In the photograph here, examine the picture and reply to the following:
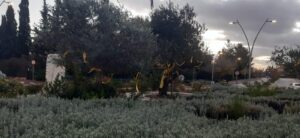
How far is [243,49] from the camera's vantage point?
3206 inches

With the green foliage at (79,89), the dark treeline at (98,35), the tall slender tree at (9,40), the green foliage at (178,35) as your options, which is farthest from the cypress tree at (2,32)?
the green foliage at (79,89)

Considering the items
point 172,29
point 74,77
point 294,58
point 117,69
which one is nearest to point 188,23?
point 172,29

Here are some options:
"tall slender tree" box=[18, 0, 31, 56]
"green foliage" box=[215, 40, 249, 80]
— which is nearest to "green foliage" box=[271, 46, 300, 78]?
"green foliage" box=[215, 40, 249, 80]

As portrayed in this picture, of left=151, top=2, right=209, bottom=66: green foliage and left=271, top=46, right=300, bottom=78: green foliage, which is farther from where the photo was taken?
left=271, top=46, right=300, bottom=78: green foliage

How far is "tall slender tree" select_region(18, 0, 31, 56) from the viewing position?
61094 millimetres

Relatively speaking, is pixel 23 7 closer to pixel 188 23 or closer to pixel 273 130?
pixel 188 23

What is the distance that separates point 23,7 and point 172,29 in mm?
45790

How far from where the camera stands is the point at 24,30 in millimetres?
61750

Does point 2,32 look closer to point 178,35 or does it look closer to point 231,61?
point 231,61

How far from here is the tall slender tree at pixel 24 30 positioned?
61094 mm

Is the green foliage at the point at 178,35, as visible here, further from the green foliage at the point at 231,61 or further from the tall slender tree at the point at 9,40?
the green foliage at the point at 231,61

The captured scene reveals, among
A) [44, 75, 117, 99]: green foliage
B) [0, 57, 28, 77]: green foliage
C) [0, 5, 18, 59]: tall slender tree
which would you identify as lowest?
[44, 75, 117, 99]: green foliage

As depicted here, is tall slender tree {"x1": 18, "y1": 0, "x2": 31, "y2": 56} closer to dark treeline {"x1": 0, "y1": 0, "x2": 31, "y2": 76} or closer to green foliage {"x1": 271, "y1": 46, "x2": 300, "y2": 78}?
dark treeline {"x1": 0, "y1": 0, "x2": 31, "y2": 76}

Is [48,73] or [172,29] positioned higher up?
[172,29]
